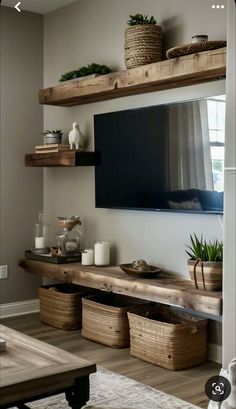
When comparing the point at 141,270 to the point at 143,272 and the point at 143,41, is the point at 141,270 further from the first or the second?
the point at 143,41

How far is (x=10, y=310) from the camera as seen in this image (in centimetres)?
503

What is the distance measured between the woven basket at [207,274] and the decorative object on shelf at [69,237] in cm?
141

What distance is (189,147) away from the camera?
372 cm

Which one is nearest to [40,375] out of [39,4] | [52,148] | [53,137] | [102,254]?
[102,254]

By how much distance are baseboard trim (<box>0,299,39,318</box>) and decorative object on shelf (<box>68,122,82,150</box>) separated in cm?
151

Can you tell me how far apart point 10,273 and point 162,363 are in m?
1.94

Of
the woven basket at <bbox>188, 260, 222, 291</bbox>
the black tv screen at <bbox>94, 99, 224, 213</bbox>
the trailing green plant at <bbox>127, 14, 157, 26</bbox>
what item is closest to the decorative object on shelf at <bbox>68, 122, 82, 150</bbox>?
the black tv screen at <bbox>94, 99, 224, 213</bbox>

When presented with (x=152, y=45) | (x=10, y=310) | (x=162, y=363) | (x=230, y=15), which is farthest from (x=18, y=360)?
(x=10, y=310)

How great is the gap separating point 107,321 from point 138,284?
0.46 m

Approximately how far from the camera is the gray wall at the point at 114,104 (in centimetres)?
379

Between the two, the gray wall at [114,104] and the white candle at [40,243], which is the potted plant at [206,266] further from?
the white candle at [40,243]

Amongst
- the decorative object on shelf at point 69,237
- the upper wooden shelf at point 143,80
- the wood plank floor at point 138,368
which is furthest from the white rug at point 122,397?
the upper wooden shelf at point 143,80

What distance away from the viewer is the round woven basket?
12.6ft

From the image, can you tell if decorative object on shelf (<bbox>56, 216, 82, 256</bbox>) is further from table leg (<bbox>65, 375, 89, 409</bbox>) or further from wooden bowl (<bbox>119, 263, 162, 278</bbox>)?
table leg (<bbox>65, 375, 89, 409</bbox>)
